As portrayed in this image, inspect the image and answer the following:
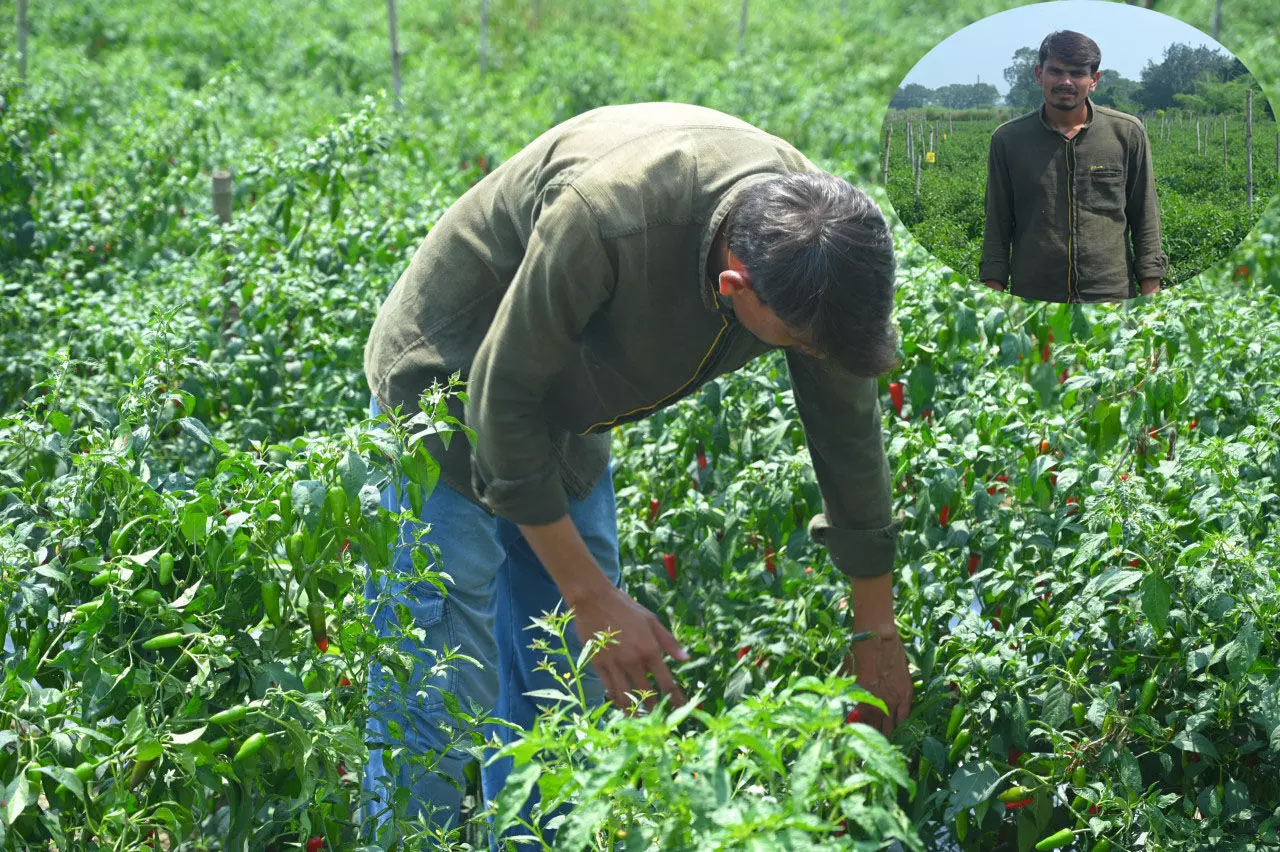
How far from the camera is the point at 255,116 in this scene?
680 cm

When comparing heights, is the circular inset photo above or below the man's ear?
above

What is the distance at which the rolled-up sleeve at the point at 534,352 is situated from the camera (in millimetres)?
1636

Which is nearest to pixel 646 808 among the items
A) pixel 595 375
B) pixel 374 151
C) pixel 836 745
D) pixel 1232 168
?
pixel 836 745

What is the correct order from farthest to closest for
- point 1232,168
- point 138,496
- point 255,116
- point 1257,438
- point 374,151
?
point 255,116, point 374,151, point 1257,438, point 1232,168, point 138,496

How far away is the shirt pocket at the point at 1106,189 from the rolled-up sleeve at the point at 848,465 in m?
0.38

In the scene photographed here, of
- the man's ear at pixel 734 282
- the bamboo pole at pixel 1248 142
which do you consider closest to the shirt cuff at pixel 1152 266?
the bamboo pole at pixel 1248 142

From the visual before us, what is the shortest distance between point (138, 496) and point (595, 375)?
610 mm

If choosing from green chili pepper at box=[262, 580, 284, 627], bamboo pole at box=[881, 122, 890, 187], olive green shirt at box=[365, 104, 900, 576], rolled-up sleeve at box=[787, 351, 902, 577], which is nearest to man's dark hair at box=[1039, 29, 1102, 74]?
bamboo pole at box=[881, 122, 890, 187]

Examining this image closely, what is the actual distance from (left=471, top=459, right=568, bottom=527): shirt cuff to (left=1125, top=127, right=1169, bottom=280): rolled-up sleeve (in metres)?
0.84

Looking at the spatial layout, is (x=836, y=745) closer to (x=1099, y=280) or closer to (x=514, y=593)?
(x=1099, y=280)

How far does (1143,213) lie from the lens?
1809mm

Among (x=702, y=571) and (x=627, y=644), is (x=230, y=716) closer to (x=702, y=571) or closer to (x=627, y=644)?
(x=627, y=644)

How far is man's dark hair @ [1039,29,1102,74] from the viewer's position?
1.77 m

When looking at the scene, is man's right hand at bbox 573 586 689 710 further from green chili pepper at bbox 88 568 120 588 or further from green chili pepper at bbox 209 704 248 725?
green chili pepper at bbox 88 568 120 588
